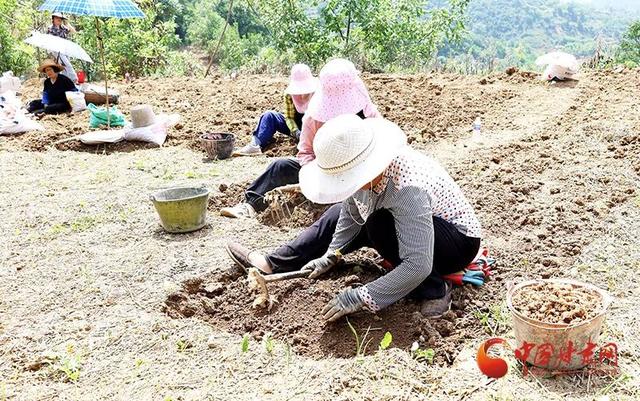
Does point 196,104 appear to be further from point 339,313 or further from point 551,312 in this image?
point 551,312

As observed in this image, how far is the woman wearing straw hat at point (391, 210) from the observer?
2598 mm

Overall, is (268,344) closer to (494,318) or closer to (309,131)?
(494,318)

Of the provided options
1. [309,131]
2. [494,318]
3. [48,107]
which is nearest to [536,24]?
[48,107]

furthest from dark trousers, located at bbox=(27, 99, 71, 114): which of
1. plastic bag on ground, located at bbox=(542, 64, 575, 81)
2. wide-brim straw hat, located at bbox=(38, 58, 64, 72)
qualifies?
plastic bag on ground, located at bbox=(542, 64, 575, 81)

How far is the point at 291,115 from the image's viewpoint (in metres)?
5.63

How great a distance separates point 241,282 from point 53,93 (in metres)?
6.19

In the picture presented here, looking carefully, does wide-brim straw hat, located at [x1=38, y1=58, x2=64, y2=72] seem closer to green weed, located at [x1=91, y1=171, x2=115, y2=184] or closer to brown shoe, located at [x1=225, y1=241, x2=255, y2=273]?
green weed, located at [x1=91, y1=171, x2=115, y2=184]

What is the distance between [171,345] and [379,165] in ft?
3.99

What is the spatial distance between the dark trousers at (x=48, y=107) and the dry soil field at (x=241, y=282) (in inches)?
71.2

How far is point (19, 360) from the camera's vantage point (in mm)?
2742

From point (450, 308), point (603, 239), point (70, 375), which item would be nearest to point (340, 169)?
point (450, 308)

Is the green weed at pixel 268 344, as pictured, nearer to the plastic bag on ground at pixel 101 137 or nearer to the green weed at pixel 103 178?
the green weed at pixel 103 178

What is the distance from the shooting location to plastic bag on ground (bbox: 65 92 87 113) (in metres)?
8.34

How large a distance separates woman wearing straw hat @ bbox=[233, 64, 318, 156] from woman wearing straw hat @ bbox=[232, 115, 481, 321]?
210 cm
